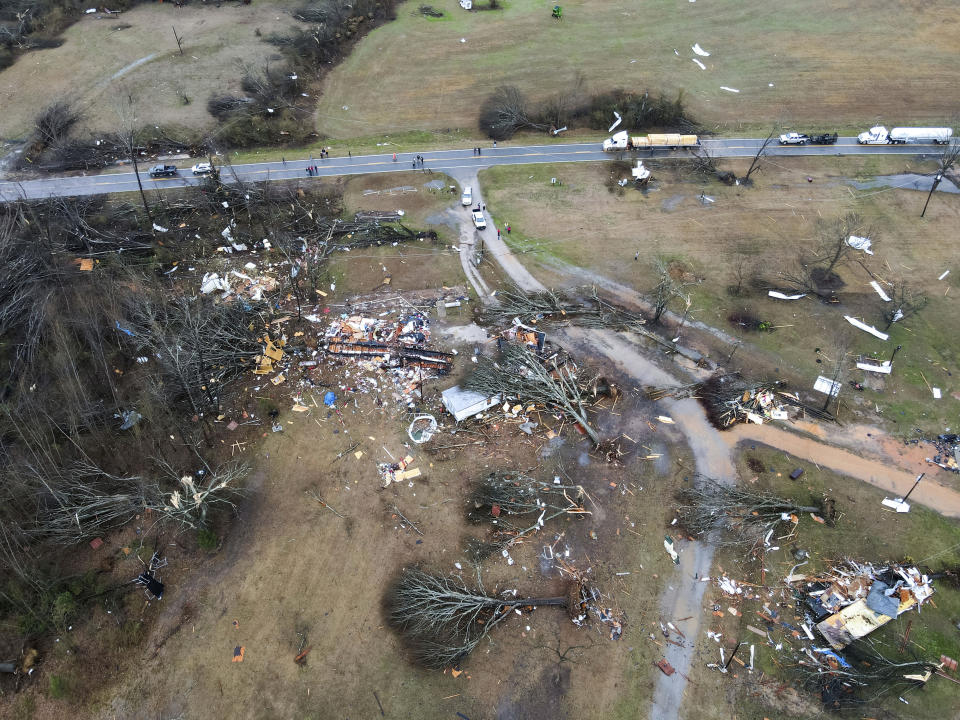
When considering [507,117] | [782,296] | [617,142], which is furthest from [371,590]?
[507,117]

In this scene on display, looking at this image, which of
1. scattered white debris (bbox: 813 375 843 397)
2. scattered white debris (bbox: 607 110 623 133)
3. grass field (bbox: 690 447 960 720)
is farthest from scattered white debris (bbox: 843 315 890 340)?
scattered white debris (bbox: 607 110 623 133)

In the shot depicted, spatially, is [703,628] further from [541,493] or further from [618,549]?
[541,493]

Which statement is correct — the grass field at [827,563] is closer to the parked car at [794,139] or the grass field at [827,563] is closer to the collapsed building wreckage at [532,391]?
the collapsed building wreckage at [532,391]

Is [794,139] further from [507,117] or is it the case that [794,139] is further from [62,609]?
[62,609]

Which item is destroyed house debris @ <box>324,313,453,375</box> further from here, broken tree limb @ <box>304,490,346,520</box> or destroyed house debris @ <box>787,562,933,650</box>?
destroyed house debris @ <box>787,562,933,650</box>

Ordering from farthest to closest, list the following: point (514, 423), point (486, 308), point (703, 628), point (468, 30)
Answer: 1. point (468, 30)
2. point (486, 308)
3. point (514, 423)
4. point (703, 628)

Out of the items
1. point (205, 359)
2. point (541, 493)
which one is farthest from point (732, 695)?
point (205, 359)

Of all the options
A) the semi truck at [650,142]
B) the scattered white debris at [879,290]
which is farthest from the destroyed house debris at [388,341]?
the scattered white debris at [879,290]
